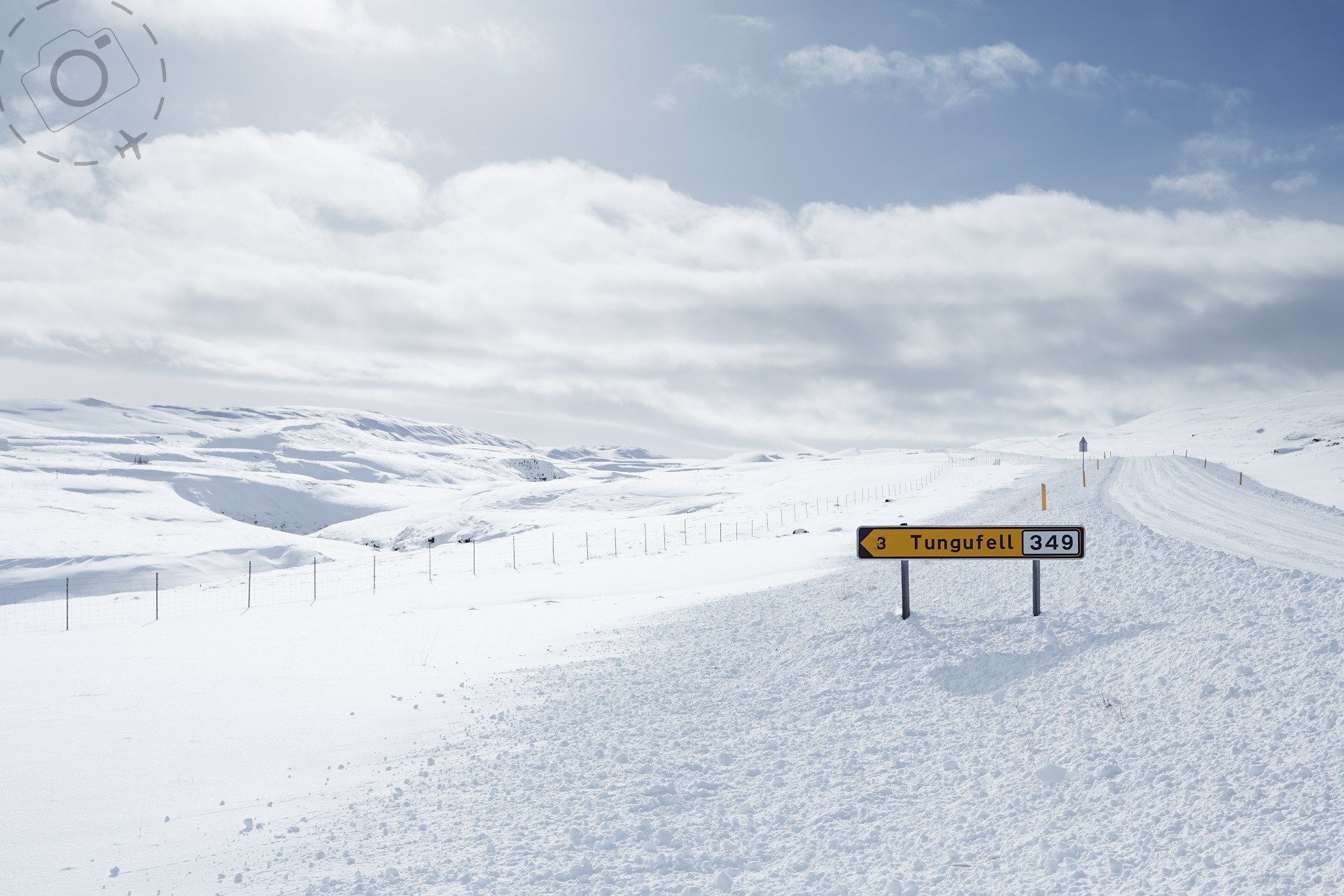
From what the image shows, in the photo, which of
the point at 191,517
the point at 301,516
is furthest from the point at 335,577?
the point at 301,516

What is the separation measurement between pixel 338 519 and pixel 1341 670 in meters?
112

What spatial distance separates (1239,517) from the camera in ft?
90.6

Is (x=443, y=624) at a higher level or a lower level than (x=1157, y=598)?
lower

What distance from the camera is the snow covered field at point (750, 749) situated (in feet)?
18.0

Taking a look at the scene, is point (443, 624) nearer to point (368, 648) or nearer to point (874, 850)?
point (368, 648)

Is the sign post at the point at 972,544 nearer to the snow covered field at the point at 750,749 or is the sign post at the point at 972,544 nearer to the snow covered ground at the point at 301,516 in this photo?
the snow covered field at the point at 750,749

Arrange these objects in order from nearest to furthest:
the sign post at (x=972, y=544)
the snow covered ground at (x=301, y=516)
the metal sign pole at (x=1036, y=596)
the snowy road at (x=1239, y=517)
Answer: the metal sign pole at (x=1036, y=596) < the sign post at (x=972, y=544) < the snowy road at (x=1239, y=517) < the snow covered ground at (x=301, y=516)

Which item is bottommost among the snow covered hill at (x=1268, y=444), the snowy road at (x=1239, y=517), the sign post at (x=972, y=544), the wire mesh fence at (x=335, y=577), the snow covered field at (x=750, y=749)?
the wire mesh fence at (x=335, y=577)

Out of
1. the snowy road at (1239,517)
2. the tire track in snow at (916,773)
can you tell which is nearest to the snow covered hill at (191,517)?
the tire track in snow at (916,773)

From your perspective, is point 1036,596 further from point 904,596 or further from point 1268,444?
point 1268,444

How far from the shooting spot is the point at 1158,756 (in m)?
6.32

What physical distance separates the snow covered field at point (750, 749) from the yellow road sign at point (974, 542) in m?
0.85

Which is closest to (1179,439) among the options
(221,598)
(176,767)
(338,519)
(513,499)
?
Result: (513,499)

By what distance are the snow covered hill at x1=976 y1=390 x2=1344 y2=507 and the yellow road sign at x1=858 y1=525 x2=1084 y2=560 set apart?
33206 mm
